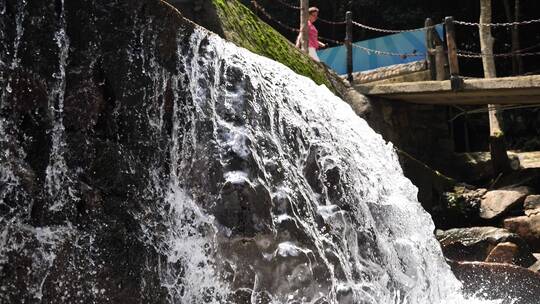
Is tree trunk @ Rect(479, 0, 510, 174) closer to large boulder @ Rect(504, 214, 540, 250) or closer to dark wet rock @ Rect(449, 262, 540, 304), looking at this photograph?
large boulder @ Rect(504, 214, 540, 250)

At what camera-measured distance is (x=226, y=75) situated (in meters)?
4.19

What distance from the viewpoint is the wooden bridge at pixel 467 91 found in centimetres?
896

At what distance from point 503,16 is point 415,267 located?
44.9 ft

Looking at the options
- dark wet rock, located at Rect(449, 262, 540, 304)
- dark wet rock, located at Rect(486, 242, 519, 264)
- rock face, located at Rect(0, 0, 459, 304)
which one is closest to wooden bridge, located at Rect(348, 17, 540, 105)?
dark wet rock, located at Rect(486, 242, 519, 264)

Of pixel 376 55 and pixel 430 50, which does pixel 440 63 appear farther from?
pixel 376 55

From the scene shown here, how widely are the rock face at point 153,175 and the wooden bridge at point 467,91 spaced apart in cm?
525

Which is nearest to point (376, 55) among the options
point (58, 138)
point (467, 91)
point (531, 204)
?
point (467, 91)

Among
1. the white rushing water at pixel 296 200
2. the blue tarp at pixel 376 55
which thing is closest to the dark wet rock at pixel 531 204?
the blue tarp at pixel 376 55

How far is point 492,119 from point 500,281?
19.2 feet

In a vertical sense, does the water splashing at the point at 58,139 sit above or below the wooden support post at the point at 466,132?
below

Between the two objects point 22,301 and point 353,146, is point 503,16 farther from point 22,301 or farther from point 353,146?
point 22,301

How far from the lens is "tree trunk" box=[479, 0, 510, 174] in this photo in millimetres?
10906

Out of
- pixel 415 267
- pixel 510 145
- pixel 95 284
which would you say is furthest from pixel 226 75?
pixel 510 145

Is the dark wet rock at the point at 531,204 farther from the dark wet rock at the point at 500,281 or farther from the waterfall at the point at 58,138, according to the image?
the waterfall at the point at 58,138
